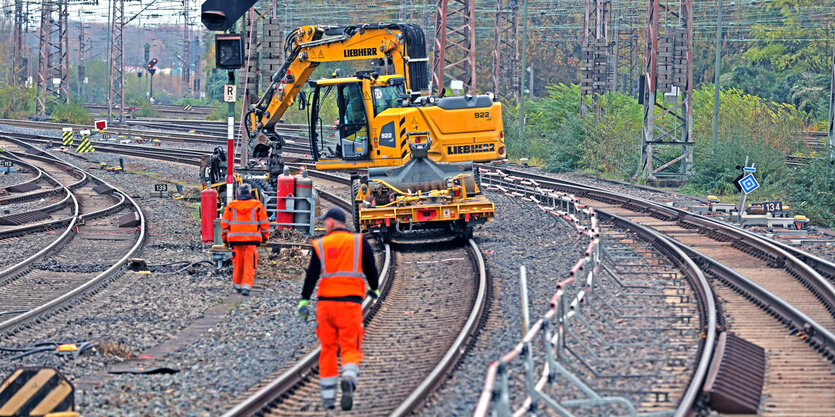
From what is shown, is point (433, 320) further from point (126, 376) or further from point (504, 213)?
point (504, 213)

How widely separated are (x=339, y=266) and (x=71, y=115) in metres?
58.5

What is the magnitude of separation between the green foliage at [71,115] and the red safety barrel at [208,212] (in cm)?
4725

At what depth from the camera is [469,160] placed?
2053cm

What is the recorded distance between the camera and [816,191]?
2369 centimetres

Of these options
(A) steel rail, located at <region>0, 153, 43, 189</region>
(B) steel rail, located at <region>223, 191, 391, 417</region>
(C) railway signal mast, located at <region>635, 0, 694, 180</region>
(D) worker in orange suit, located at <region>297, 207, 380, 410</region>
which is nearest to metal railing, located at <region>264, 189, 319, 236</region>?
(B) steel rail, located at <region>223, 191, 391, 417</region>

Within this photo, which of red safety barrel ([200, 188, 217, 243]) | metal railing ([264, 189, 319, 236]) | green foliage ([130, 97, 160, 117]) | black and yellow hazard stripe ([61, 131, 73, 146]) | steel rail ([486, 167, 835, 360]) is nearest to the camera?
steel rail ([486, 167, 835, 360])

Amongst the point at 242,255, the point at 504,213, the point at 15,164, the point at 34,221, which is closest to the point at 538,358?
the point at 242,255

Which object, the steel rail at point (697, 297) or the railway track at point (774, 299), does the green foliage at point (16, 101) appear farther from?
the railway track at point (774, 299)

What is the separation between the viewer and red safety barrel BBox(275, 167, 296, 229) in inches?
820

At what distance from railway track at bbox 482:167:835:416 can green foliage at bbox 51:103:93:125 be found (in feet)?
153

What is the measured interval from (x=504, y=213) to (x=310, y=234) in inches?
205

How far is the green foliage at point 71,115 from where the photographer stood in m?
63.7

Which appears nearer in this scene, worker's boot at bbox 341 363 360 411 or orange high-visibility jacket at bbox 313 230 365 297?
worker's boot at bbox 341 363 360 411

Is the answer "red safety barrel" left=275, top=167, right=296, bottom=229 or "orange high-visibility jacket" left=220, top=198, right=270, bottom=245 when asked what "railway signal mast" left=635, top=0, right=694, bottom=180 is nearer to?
"red safety barrel" left=275, top=167, right=296, bottom=229
